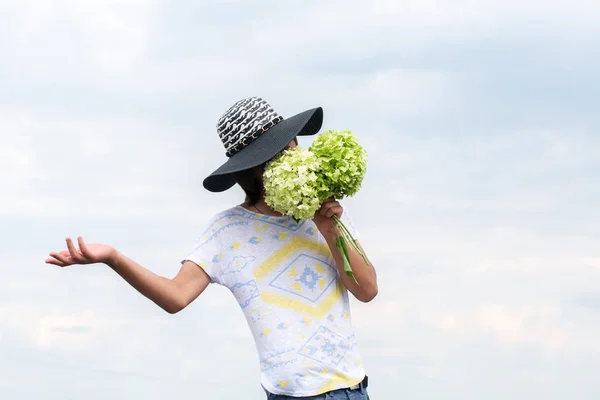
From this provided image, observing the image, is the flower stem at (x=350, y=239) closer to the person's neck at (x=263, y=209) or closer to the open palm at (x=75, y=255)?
the person's neck at (x=263, y=209)

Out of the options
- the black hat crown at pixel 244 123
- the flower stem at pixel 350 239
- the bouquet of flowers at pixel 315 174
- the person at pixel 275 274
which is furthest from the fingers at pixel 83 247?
the flower stem at pixel 350 239

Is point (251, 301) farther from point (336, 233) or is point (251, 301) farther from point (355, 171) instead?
point (355, 171)

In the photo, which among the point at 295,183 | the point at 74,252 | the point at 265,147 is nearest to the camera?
the point at 74,252

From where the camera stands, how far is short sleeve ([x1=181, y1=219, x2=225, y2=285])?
5.72 meters

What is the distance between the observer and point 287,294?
220 inches

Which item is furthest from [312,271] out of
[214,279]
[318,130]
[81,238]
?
[81,238]

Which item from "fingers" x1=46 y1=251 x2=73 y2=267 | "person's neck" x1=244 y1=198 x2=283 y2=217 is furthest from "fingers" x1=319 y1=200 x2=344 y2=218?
"fingers" x1=46 y1=251 x2=73 y2=267

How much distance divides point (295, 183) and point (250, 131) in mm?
713

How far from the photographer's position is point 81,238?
501cm

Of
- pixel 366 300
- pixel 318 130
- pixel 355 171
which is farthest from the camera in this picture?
pixel 318 130

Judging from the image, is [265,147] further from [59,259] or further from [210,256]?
[59,259]

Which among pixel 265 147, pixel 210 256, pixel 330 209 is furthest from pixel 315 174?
pixel 210 256

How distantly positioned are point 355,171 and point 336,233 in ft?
1.53

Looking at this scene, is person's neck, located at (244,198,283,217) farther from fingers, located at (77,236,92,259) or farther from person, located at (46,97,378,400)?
fingers, located at (77,236,92,259)
